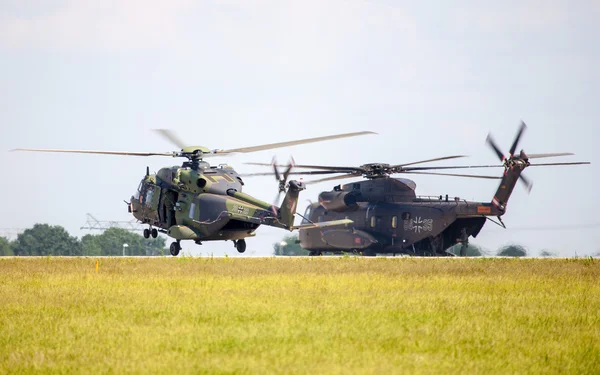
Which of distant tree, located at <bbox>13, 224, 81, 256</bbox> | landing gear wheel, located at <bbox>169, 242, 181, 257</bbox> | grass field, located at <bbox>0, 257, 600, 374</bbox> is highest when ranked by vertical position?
distant tree, located at <bbox>13, 224, 81, 256</bbox>

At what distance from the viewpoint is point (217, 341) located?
14.1 meters

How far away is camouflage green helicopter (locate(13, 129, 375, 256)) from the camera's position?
119ft

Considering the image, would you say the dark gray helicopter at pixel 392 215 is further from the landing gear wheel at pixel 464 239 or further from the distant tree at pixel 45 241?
the distant tree at pixel 45 241

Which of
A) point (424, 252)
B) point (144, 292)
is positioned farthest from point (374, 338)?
point (424, 252)

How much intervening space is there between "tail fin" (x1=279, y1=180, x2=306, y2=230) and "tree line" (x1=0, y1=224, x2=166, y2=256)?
243 ft

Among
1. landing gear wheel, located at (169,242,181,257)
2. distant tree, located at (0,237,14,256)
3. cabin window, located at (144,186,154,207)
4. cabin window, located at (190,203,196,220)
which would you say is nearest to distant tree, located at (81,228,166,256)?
distant tree, located at (0,237,14,256)

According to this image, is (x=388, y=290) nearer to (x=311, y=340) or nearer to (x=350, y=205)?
(x=311, y=340)

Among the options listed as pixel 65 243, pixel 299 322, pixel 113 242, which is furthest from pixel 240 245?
pixel 113 242

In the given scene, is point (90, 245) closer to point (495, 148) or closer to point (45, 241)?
point (45, 241)

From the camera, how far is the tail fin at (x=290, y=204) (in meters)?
34.8

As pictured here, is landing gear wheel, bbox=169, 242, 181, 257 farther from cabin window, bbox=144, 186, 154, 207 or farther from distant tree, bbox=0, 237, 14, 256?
distant tree, bbox=0, 237, 14, 256

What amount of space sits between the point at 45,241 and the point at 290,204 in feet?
269

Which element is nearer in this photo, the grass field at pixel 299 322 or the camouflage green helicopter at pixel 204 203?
the grass field at pixel 299 322

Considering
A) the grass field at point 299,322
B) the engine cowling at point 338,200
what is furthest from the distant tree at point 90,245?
the grass field at point 299,322
